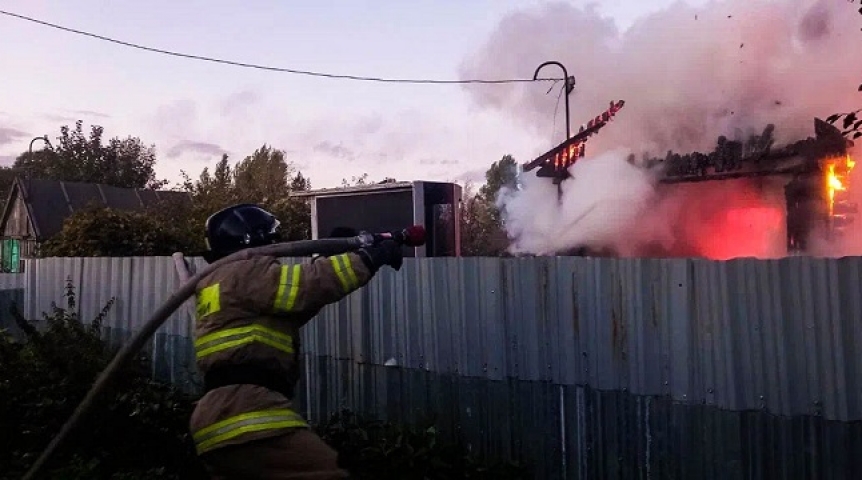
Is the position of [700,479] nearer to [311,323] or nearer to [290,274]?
[290,274]

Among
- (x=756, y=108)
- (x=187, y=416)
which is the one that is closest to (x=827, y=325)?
(x=187, y=416)

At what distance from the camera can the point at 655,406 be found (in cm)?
465

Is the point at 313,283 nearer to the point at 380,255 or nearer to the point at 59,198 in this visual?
the point at 380,255

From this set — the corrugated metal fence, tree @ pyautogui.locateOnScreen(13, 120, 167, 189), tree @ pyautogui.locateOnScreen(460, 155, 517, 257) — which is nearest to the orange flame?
tree @ pyautogui.locateOnScreen(460, 155, 517, 257)

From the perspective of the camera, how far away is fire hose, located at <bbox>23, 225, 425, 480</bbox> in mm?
3439

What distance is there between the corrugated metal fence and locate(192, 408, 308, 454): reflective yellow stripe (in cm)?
246

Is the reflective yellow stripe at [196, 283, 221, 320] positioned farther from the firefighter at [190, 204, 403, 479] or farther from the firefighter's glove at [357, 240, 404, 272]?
the firefighter's glove at [357, 240, 404, 272]

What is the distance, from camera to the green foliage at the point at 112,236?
13.4 m

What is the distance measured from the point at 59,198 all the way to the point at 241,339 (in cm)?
3353

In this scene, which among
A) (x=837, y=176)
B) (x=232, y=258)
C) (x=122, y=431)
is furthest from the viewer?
(x=837, y=176)

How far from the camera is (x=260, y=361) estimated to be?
3.23m

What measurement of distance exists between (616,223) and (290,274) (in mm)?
11425

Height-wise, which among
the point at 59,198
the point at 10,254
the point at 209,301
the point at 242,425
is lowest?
the point at 242,425

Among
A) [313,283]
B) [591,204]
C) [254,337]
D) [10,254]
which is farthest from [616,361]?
[10,254]
